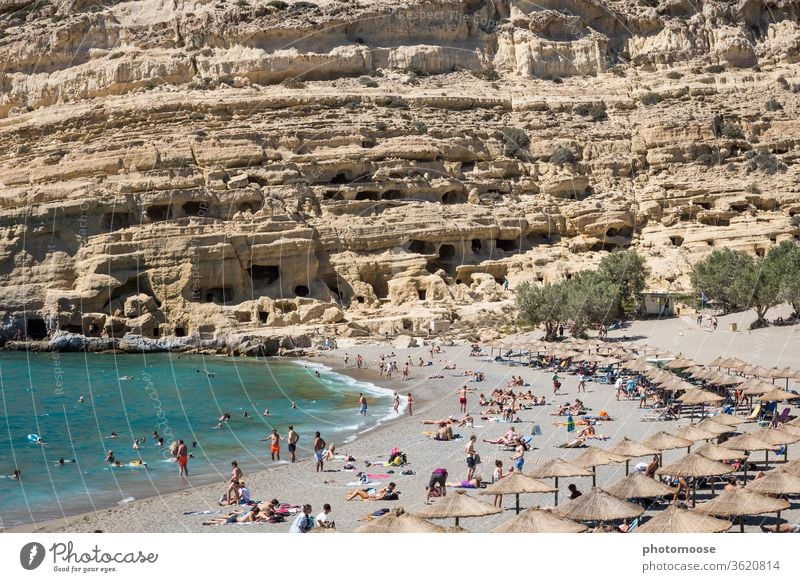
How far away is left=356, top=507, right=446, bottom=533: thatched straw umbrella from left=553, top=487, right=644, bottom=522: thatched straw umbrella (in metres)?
2.53

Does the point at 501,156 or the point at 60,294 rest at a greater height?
the point at 501,156

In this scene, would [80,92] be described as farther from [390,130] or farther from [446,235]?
[446,235]

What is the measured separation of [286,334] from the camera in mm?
53688

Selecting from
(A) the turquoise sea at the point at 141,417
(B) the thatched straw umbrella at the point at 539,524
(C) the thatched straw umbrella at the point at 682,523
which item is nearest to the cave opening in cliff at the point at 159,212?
(A) the turquoise sea at the point at 141,417

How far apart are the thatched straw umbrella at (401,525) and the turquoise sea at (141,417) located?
33.8 feet

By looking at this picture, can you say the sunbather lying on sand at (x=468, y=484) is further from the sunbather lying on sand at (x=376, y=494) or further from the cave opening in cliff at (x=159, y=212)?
the cave opening in cliff at (x=159, y=212)

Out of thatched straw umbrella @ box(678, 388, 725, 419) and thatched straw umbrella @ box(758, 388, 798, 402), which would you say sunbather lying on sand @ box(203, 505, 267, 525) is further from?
thatched straw umbrella @ box(758, 388, 798, 402)

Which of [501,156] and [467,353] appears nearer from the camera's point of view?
[467,353]

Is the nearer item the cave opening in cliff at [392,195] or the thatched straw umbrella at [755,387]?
the thatched straw umbrella at [755,387]

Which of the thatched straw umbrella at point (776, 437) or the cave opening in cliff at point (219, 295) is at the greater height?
the thatched straw umbrella at point (776, 437)

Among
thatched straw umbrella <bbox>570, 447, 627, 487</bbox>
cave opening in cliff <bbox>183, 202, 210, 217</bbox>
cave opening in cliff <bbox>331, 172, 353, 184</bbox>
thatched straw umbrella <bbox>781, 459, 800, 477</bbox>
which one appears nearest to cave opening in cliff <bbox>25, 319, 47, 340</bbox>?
cave opening in cliff <bbox>183, 202, 210, 217</bbox>

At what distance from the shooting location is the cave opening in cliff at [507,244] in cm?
6369

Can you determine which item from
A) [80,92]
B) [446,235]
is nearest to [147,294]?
[446,235]

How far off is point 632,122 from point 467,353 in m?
31.1
